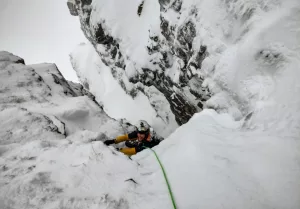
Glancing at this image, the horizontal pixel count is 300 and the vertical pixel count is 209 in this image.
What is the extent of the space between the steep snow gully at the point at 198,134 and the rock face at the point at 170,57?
0.13m

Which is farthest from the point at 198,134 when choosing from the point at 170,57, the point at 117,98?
the point at 117,98

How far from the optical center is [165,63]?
43.9 feet

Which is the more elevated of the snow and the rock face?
the rock face

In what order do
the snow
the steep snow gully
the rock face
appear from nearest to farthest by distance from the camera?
the steep snow gully < the rock face < the snow

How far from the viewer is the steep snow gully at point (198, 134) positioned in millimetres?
2967

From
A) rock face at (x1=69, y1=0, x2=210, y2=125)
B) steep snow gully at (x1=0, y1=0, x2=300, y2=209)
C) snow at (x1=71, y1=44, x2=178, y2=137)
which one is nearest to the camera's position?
steep snow gully at (x1=0, y1=0, x2=300, y2=209)

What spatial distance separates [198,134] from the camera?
4398mm

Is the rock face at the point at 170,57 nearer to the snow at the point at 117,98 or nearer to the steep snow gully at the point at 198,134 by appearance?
the steep snow gully at the point at 198,134

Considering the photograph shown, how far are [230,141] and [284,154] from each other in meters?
0.96

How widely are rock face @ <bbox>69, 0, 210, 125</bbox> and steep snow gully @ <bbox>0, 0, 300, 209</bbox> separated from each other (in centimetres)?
13

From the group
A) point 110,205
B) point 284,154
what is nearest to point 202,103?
point 284,154

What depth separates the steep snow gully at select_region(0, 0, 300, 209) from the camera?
297 centimetres

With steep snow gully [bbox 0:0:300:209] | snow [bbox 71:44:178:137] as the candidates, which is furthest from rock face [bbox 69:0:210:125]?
snow [bbox 71:44:178:137]

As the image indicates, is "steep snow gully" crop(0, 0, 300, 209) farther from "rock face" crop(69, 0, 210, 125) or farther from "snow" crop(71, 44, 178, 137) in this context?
"snow" crop(71, 44, 178, 137)
